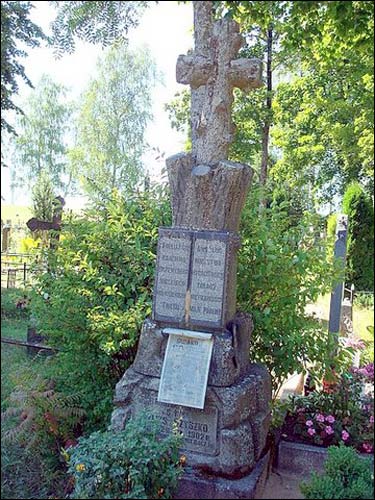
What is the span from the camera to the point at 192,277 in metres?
3.53

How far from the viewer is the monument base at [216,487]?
3.15m

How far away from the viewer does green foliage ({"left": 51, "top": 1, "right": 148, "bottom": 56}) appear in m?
3.03

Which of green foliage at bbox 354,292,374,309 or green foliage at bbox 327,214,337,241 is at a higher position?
green foliage at bbox 327,214,337,241

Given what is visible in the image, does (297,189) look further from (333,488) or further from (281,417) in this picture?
(333,488)

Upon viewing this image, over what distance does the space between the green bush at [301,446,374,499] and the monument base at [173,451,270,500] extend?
47 cm

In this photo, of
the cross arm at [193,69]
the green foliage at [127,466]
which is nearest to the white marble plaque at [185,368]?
the green foliage at [127,466]

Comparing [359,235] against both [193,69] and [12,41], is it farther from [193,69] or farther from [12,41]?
[12,41]

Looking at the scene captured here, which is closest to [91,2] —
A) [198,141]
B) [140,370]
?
[198,141]

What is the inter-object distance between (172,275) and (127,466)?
1236mm

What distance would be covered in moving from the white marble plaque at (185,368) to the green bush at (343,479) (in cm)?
85

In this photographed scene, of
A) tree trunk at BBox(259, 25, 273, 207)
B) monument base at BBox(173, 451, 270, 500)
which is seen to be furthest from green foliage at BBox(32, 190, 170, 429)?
tree trunk at BBox(259, 25, 273, 207)

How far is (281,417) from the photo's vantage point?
4.32m

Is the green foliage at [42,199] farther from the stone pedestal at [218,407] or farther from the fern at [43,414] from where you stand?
the stone pedestal at [218,407]

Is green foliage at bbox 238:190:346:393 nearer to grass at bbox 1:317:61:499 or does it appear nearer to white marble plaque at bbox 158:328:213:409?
white marble plaque at bbox 158:328:213:409
